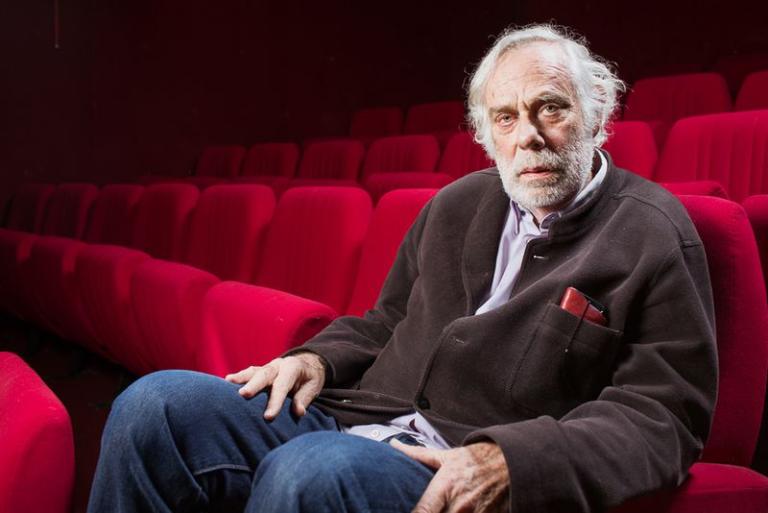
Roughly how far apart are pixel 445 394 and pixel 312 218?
0.82ft

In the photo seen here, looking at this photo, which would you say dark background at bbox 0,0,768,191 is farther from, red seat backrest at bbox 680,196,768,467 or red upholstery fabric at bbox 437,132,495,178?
red seat backrest at bbox 680,196,768,467

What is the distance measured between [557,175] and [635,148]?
1.29 ft

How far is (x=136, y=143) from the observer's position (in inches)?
58.5

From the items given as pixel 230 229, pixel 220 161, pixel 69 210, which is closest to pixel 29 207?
pixel 69 210

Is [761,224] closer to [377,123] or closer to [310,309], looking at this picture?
[310,309]

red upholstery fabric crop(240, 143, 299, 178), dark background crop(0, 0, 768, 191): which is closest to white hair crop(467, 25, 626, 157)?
red upholstery fabric crop(240, 143, 299, 178)

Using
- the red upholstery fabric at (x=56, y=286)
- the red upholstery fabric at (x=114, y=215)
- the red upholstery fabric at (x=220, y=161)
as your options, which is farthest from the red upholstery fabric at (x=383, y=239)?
the red upholstery fabric at (x=220, y=161)

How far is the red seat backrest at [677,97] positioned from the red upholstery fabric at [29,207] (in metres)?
0.76

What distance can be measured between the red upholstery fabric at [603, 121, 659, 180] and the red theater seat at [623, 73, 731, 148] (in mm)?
223

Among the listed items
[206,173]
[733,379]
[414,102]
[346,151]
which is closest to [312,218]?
[733,379]

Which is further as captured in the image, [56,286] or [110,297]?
[56,286]

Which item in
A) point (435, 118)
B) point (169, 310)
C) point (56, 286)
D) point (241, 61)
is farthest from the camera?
point (241, 61)

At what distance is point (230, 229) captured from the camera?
23.6 inches

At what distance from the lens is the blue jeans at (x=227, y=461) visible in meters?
0.22
